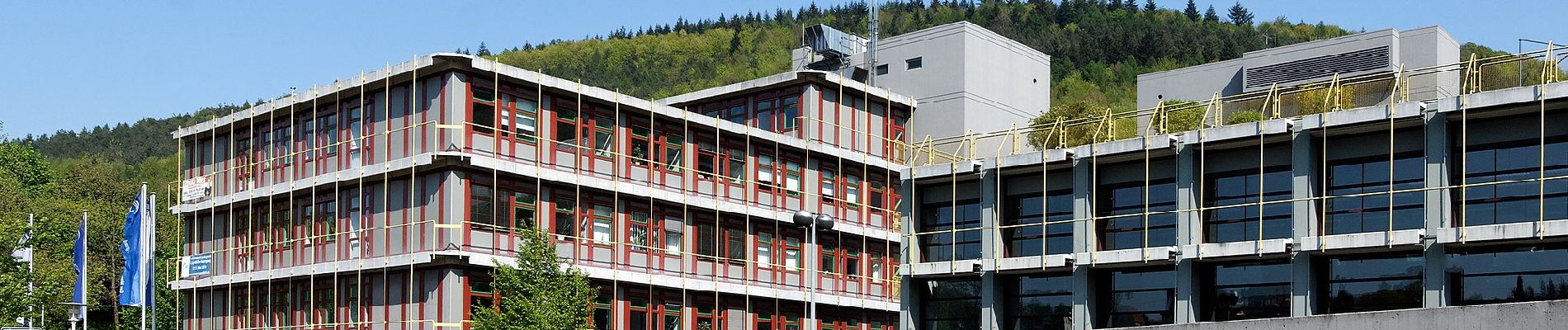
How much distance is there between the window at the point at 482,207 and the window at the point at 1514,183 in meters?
26.1

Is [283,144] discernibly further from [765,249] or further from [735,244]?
[765,249]

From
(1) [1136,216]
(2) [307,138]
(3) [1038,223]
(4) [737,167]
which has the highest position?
(2) [307,138]

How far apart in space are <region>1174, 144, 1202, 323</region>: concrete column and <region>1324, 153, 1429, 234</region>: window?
339 cm

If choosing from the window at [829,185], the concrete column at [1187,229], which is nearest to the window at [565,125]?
the window at [829,185]

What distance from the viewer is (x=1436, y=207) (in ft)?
128

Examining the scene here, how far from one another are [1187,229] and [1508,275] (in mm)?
7834

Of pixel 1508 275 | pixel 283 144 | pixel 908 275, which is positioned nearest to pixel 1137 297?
pixel 908 275

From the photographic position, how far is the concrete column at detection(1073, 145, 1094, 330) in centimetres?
4541

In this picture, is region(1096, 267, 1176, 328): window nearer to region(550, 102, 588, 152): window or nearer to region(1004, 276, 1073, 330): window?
region(1004, 276, 1073, 330): window

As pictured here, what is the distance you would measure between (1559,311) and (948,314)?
21014 mm

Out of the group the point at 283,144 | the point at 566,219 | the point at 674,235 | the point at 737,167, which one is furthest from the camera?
the point at 737,167

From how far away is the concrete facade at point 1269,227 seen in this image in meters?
38.3

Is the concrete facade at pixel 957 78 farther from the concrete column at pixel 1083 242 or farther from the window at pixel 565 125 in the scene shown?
the window at pixel 565 125

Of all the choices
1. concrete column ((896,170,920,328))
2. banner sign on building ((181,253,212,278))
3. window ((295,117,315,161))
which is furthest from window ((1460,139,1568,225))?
banner sign on building ((181,253,212,278))
